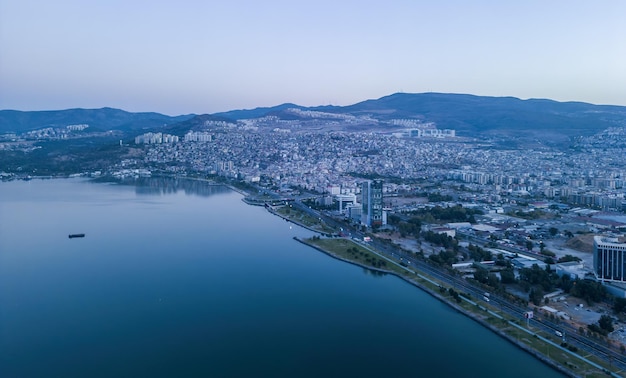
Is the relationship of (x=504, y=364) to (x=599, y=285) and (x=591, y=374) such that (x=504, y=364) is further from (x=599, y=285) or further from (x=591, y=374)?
(x=599, y=285)

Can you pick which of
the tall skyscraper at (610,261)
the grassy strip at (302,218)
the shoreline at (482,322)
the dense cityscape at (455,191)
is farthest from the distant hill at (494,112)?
the shoreline at (482,322)

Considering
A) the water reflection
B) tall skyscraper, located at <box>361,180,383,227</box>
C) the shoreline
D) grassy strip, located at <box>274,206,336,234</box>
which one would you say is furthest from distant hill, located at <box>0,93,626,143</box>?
the shoreline

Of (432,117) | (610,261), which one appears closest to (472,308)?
(610,261)

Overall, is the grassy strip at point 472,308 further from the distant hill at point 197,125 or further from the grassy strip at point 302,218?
the distant hill at point 197,125

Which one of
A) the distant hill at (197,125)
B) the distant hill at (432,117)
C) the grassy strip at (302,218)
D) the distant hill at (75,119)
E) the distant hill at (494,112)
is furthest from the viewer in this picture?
the distant hill at (75,119)

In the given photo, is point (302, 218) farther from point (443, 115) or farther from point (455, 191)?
point (443, 115)

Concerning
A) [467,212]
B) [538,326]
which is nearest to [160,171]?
[467,212]
